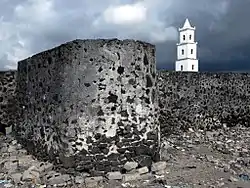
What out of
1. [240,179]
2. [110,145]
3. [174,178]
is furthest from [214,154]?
[110,145]

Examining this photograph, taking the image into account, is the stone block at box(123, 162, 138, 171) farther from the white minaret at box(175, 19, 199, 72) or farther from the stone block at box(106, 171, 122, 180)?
the white minaret at box(175, 19, 199, 72)

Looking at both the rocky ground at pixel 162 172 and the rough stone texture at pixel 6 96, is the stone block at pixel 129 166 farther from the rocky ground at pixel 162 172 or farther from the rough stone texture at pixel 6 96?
the rough stone texture at pixel 6 96

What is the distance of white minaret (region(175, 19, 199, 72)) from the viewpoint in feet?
155

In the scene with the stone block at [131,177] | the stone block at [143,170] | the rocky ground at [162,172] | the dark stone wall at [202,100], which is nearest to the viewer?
the rocky ground at [162,172]

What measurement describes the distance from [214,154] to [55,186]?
404 centimetres

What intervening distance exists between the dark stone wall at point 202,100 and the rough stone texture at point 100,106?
4.32 meters

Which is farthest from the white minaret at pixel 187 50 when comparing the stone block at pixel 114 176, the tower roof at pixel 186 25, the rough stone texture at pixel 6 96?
the stone block at pixel 114 176

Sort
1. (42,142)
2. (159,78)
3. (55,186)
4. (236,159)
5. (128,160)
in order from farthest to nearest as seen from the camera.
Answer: (159,78)
(236,159)
(42,142)
(128,160)
(55,186)

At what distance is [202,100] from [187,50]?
115ft

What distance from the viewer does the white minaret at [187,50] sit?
47312mm

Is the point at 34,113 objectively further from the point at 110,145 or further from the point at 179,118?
the point at 179,118

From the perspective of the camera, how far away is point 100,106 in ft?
24.1

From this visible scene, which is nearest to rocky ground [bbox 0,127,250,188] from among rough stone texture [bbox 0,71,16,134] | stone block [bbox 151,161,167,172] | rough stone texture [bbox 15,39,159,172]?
stone block [bbox 151,161,167,172]

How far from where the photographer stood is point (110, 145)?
24.3 ft
